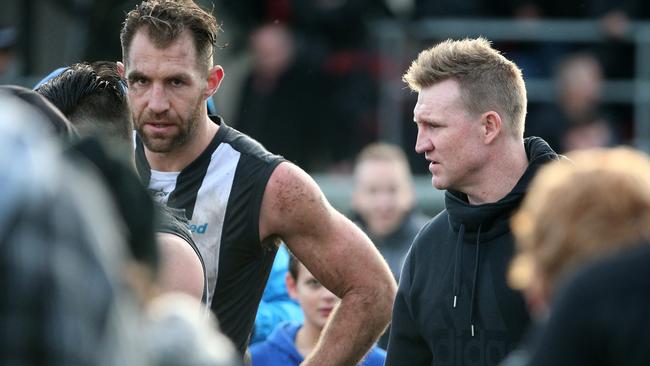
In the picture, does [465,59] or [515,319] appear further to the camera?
[465,59]

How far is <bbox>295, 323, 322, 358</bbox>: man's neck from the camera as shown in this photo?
237 inches

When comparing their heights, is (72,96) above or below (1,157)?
below

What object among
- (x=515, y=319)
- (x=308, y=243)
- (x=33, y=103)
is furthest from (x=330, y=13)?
(x=33, y=103)

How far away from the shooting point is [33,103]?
9.29 ft

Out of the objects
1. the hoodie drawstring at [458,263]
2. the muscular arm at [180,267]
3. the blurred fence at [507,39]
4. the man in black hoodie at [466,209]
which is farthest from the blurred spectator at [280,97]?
the muscular arm at [180,267]

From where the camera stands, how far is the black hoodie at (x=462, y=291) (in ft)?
14.5

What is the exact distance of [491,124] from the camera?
4.72m

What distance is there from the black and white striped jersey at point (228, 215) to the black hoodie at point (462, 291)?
2.14 ft

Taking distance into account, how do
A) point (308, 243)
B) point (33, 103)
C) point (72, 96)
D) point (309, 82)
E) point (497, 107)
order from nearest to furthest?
point (33, 103), point (72, 96), point (497, 107), point (308, 243), point (309, 82)

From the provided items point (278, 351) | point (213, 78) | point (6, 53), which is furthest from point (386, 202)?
point (213, 78)

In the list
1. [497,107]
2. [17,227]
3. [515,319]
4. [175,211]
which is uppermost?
[17,227]

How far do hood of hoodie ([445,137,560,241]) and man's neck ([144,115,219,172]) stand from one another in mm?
1070

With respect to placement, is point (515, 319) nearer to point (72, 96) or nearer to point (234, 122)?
point (72, 96)

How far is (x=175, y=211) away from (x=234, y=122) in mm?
6529
